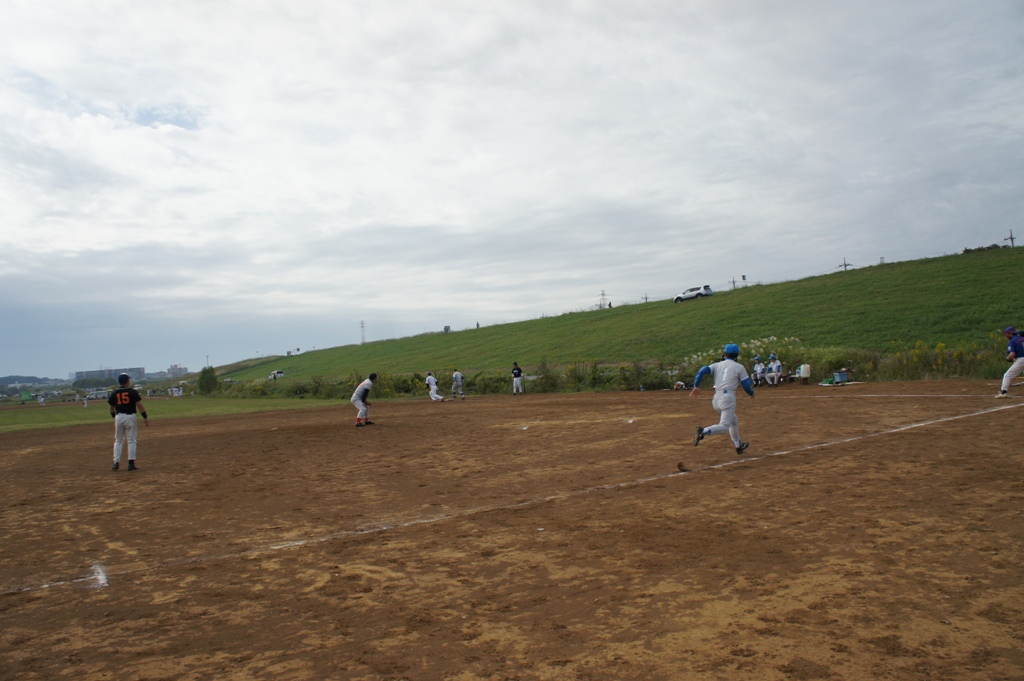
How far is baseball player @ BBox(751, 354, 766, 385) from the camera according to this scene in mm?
30906

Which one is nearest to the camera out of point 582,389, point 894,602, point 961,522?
point 894,602

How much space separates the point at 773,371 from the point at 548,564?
25871 millimetres

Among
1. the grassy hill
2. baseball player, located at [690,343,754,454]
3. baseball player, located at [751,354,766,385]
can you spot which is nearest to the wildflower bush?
the grassy hill

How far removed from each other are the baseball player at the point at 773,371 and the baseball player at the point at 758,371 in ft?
0.93

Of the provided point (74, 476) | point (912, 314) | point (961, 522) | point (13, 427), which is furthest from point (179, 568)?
point (912, 314)

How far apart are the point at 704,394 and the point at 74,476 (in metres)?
21.2

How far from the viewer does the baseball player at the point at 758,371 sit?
3091 centimetres

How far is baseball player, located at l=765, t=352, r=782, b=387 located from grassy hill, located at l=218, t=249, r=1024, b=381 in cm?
272

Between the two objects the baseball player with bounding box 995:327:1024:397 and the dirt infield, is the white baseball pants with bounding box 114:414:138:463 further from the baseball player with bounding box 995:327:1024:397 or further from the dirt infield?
the baseball player with bounding box 995:327:1024:397

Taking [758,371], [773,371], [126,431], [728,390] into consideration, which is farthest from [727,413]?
[758,371]

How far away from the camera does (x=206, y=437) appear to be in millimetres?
21953

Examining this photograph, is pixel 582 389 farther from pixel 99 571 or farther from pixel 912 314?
pixel 99 571

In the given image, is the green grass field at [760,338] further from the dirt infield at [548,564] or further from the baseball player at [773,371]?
the dirt infield at [548,564]

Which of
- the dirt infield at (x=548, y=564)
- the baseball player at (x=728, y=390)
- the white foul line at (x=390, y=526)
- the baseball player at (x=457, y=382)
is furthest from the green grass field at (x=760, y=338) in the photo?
the white foul line at (x=390, y=526)
